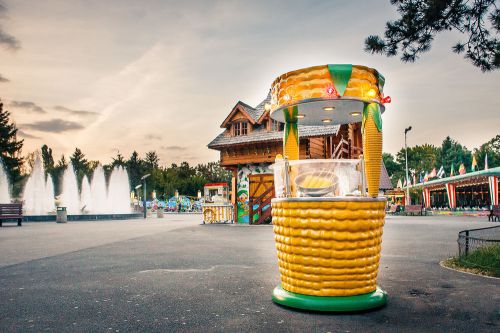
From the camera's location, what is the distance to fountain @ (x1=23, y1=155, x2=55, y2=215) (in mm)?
36969

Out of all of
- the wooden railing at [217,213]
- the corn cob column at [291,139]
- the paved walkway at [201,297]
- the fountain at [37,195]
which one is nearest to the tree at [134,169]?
the fountain at [37,195]

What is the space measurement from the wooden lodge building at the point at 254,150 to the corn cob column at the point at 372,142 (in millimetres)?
16452

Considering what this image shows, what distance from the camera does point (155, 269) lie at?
793cm

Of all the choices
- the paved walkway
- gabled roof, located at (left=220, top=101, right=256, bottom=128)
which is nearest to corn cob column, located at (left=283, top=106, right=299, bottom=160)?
the paved walkway

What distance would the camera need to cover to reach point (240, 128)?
94.7 ft

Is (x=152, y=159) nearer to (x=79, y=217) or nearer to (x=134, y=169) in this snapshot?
(x=134, y=169)

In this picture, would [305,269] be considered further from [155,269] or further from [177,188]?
[177,188]

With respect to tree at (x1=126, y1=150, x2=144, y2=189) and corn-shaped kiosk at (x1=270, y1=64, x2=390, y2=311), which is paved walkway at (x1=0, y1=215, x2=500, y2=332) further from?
tree at (x1=126, y1=150, x2=144, y2=189)

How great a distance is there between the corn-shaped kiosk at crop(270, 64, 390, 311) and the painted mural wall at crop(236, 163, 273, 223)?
19.6m

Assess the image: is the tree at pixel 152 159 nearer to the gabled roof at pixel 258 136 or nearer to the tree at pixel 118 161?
the tree at pixel 118 161

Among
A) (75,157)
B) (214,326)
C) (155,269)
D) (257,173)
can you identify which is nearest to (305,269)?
(214,326)

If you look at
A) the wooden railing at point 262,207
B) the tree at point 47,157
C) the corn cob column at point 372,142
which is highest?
the tree at point 47,157

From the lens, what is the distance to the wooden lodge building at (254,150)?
24203 millimetres

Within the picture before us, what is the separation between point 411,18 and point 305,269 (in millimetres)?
5272
